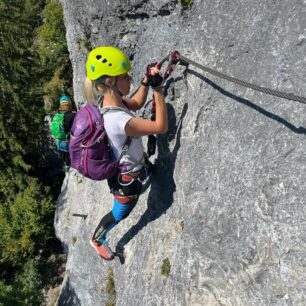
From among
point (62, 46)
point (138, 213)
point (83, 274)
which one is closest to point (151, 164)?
point (138, 213)

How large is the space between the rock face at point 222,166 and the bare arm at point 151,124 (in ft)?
2.06

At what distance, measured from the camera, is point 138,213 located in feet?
23.8

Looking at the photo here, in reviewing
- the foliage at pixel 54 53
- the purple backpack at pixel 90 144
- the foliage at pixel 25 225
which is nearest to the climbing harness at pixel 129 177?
the purple backpack at pixel 90 144

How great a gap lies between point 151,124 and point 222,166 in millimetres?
1057

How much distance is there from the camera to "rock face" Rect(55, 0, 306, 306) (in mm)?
4113

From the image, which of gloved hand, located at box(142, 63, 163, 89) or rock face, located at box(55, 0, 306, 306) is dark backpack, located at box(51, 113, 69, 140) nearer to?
rock face, located at box(55, 0, 306, 306)

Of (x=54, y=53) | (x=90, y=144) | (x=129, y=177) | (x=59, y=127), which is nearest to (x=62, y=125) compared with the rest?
(x=59, y=127)

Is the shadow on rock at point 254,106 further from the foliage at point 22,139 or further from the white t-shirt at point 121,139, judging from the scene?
the foliage at point 22,139

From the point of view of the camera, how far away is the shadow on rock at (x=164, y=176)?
6.09 metres

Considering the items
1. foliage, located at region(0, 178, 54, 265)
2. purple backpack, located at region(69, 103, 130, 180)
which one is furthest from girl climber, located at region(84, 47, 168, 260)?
foliage, located at region(0, 178, 54, 265)

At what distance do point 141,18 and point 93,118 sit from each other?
3101mm

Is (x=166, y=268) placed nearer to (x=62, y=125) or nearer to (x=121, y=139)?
(x=121, y=139)

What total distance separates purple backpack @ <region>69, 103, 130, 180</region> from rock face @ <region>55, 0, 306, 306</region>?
4.02ft

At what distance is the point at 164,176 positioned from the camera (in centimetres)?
640
